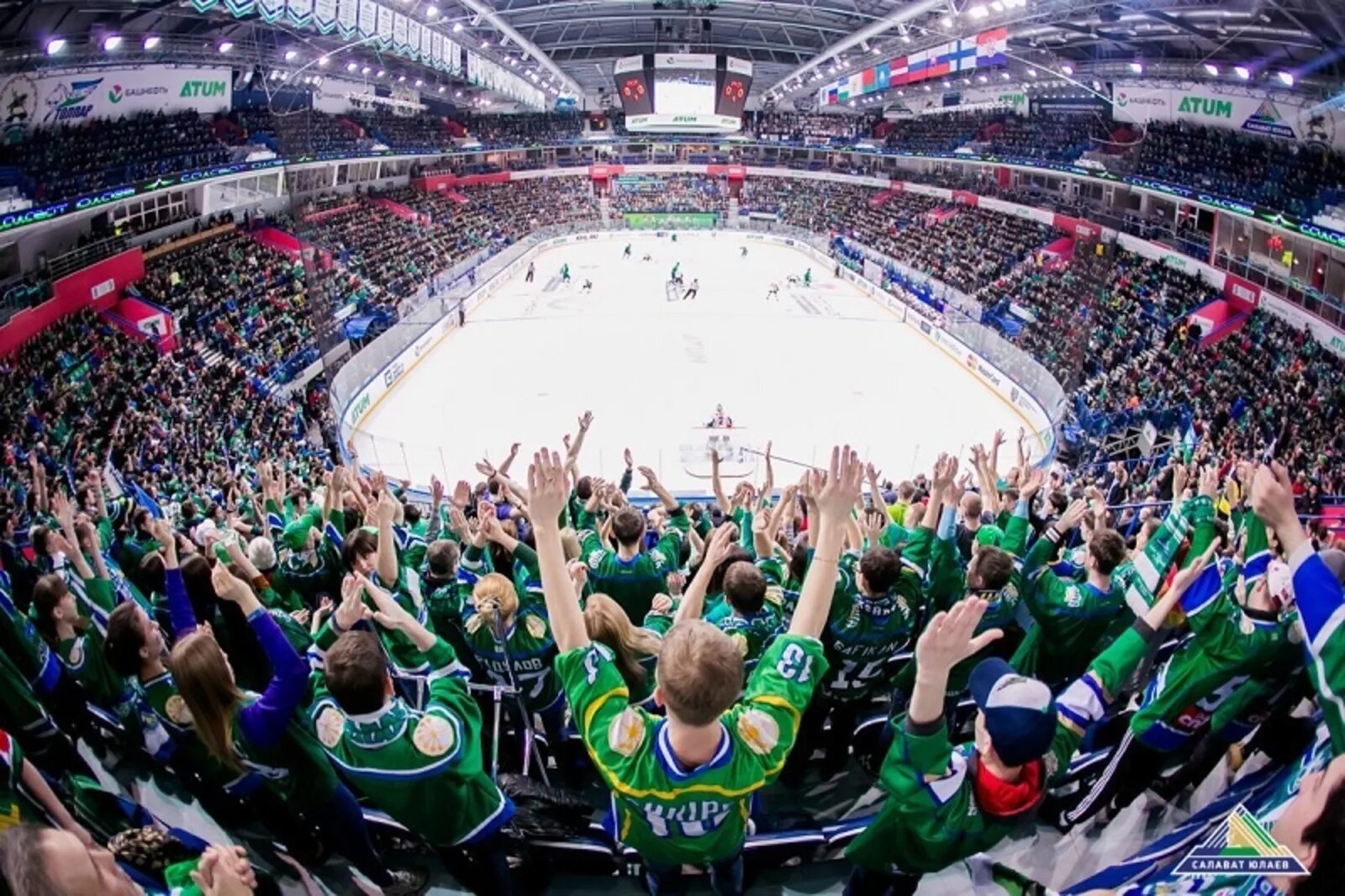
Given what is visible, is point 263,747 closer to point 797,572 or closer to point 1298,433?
point 797,572

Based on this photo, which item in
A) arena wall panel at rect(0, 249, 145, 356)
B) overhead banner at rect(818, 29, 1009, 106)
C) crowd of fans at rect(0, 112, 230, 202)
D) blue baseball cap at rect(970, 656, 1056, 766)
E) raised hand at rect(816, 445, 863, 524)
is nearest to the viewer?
blue baseball cap at rect(970, 656, 1056, 766)

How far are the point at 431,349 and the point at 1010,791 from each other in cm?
2765

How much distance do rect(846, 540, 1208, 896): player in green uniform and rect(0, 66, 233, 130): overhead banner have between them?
27.0m

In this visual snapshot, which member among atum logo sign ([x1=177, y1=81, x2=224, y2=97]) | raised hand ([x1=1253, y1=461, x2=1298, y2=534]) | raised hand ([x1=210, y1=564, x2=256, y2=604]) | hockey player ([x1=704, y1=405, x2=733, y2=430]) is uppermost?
atum logo sign ([x1=177, y1=81, x2=224, y2=97])

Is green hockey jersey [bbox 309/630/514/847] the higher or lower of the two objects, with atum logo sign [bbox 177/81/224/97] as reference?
lower

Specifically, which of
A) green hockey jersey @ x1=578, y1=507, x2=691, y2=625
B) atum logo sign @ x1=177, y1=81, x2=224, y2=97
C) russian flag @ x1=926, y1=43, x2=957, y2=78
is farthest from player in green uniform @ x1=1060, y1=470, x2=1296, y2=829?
atum logo sign @ x1=177, y1=81, x2=224, y2=97

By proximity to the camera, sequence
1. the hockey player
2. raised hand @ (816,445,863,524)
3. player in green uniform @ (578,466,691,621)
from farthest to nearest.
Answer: the hockey player < player in green uniform @ (578,466,691,621) < raised hand @ (816,445,863,524)

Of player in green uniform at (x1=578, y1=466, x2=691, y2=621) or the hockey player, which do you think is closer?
player in green uniform at (x1=578, y1=466, x2=691, y2=621)

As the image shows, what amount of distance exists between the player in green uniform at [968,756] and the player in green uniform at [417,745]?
57.3 inches

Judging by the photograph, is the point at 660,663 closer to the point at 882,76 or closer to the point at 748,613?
the point at 748,613

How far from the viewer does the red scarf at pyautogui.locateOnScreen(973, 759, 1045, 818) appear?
2.59 m

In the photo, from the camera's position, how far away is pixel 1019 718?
241 centimetres

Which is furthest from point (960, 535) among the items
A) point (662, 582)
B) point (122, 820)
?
point (122, 820)

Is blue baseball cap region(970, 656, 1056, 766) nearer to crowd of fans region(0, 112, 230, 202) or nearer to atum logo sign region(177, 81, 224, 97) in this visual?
crowd of fans region(0, 112, 230, 202)
